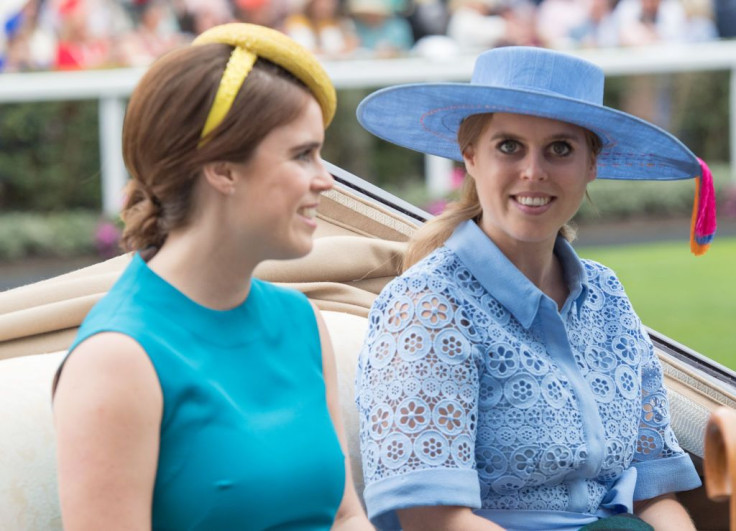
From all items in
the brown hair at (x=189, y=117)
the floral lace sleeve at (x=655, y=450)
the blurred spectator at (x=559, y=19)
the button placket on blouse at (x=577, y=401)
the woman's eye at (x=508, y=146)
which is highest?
the brown hair at (x=189, y=117)

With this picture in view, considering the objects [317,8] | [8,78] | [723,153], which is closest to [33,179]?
[8,78]

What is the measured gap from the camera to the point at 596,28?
20.7 m

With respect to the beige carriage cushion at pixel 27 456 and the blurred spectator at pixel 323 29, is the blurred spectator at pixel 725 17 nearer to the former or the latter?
the blurred spectator at pixel 323 29

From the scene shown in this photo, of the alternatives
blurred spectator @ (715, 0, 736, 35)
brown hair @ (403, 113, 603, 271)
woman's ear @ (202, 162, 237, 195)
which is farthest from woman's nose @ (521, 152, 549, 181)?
blurred spectator @ (715, 0, 736, 35)

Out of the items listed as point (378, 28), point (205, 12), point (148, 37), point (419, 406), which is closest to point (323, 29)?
point (378, 28)

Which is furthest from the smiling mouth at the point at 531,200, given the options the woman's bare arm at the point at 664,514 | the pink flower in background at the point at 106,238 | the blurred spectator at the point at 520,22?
the blurred spectator at the point at 520,22

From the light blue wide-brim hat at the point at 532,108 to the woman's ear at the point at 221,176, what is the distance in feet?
2.02

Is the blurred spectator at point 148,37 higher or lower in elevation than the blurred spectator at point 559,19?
higher

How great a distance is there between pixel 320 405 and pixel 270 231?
289 mm

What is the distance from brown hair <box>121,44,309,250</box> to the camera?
1.58 m

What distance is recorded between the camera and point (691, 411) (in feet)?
8.71

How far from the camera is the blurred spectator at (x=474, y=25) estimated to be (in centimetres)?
1981

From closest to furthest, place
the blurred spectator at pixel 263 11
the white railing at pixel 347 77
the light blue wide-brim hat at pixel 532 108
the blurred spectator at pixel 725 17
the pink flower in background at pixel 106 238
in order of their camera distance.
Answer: the light blue wide-brim hat at pixel 532 108 → the pink flower in background at pixel 106 238 → the white railing at pixel 347 77 → the blurred spectator at pixel 263 11 → the blurred spectator at pixel 725 17

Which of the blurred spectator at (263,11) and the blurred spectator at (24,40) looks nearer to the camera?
the blurred spectator at (24,40)
